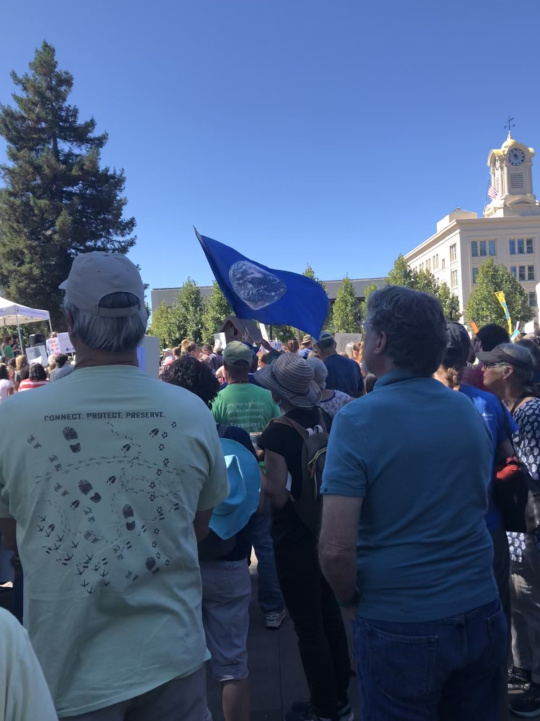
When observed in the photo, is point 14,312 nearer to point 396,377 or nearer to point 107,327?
point 107,327

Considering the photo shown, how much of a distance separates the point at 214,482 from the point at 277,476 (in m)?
1.05

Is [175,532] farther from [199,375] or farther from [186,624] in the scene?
[199,375]

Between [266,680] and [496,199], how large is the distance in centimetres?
9004

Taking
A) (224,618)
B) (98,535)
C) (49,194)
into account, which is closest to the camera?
(98,535)

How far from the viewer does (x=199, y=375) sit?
2.91 m

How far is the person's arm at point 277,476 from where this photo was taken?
2805 millimetres

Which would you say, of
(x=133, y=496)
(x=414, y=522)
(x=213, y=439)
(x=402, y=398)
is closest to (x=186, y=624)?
(x=133, y=496)

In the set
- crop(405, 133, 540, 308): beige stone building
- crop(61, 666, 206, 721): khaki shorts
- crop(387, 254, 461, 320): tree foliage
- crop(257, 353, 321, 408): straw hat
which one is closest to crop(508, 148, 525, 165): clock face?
crop(405, 133, 540, 308): beige stone building

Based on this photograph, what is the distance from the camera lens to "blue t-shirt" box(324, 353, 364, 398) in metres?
6.46

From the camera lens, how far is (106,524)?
60.1 inches

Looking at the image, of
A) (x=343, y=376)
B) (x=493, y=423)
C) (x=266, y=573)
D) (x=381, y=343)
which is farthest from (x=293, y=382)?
(x=343, y=376)

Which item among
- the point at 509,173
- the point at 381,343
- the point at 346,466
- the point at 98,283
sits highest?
the point at 509,173

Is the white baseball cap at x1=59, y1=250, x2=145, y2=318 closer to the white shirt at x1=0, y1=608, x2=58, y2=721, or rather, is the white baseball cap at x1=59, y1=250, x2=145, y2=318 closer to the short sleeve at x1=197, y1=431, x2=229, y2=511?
the short sleeve at x1=197, y1=431, x2=229, y2=511

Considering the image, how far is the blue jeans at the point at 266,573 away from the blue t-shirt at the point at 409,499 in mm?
2617
